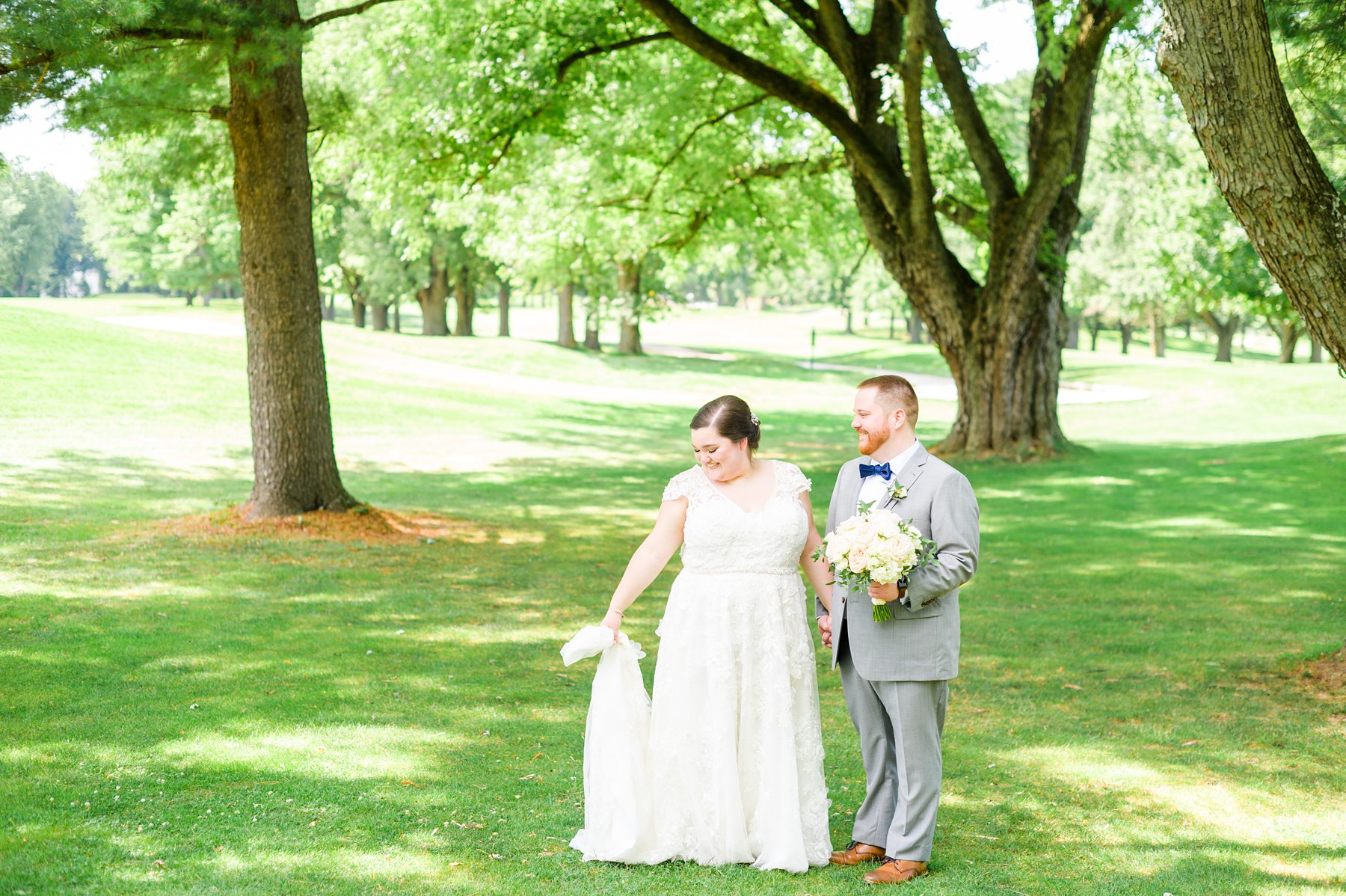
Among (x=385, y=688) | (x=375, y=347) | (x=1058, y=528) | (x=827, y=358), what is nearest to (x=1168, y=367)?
(x=827, y=358)

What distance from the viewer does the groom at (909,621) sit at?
4801 mm

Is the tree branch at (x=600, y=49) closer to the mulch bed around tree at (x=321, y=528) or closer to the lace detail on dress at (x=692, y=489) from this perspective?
the mulch bed around tree at (x=321, y=528)

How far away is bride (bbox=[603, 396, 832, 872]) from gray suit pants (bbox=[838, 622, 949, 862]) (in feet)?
0.81

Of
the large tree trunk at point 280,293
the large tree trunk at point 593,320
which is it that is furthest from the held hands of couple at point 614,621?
the large tree trunk at point 593,320

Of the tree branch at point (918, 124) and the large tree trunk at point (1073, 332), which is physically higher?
the tree branch at point (918, 124)

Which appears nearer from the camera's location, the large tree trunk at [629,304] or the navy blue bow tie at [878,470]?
the navy blue bow tie at [878,470]

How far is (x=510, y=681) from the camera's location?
26.6 ft

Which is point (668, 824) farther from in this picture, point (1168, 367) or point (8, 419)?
point (1168, 367)

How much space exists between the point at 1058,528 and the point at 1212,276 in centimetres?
2196

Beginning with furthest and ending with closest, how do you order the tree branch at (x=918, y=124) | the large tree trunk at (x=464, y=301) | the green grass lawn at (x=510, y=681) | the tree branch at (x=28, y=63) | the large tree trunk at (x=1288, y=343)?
the large tree trunk at (x=1288, y=343) → the large tree trunk at (x=464, y=301) → the tree branch at (x=918, y=124) → the tree branch at (x=28, y=63) → the green grass lawn at (x=510, y=681)

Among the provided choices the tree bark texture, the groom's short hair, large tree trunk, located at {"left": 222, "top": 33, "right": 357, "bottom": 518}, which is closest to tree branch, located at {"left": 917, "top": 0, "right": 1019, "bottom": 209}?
the tree bark texture

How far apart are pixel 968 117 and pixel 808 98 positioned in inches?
112

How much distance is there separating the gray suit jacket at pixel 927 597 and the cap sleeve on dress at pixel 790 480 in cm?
32

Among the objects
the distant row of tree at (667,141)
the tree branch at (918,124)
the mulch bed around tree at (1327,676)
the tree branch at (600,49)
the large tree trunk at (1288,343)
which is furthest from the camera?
the large tree trunk at (1288,343)
